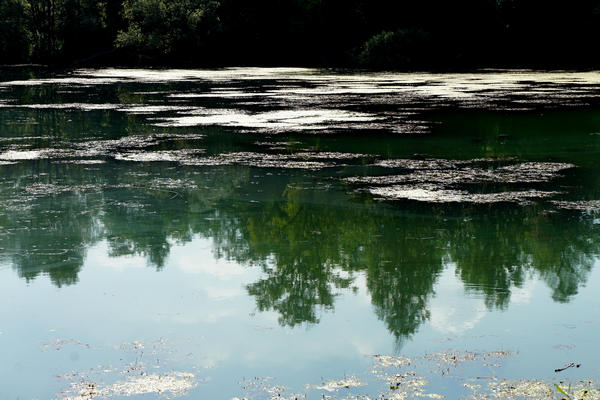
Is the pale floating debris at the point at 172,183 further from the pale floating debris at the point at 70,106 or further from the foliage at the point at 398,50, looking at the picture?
the foliage at the point at 398,50

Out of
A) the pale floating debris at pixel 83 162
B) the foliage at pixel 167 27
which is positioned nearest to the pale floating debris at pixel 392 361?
the pale floating debris at pixel 83 162

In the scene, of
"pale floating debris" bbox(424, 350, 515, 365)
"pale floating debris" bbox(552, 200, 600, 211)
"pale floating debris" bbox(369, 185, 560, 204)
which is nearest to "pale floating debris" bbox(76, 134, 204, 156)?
"pale floating debris" bbox(369, 185, 560, 204)

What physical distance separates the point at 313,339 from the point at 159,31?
123ft

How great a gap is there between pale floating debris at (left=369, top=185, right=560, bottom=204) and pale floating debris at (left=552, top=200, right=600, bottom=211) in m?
0.29

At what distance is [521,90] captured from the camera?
68.8 ft

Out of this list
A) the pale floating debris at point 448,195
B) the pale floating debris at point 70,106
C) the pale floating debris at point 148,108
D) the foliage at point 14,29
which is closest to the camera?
the pale floating debris at point 448,195

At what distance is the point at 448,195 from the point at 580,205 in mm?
1226

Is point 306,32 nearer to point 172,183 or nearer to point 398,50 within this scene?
point 398,50

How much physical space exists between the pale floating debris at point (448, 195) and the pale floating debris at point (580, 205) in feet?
0.96

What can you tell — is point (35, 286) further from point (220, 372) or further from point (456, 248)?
point (456, 248)

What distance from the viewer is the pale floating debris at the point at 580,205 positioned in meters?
7.40

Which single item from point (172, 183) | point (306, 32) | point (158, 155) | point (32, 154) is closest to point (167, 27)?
point (306, 32)

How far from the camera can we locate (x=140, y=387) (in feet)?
12.6

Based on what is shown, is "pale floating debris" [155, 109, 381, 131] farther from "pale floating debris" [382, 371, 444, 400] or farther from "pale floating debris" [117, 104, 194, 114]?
"pale floating debris" [382, 371, 444, 400]
